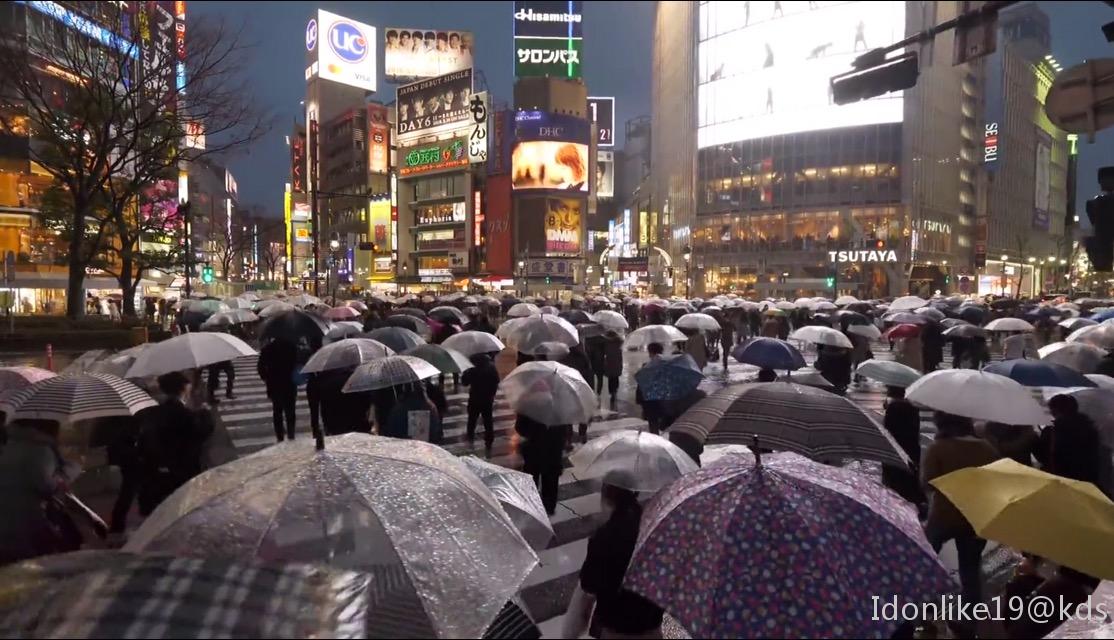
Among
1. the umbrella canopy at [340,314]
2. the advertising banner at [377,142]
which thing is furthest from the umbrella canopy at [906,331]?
the advertising banner at [377,142]

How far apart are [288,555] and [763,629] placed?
5.69ft

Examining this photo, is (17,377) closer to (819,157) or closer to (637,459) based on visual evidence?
(637,459)

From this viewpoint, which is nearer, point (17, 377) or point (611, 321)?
point (17, 377)

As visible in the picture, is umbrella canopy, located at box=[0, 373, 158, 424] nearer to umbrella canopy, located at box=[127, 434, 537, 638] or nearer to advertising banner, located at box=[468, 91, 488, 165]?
umbrella canopy, located at box=[127, 434, 537, 638]

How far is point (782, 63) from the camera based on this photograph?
2712 inches

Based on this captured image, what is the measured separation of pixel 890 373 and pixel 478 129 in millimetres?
66360

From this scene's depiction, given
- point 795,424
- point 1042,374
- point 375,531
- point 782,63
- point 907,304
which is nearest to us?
point 375,531

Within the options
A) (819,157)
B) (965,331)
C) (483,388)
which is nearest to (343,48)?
(819,157)

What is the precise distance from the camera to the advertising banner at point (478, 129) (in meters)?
68.4

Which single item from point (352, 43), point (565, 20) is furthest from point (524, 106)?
point (352, 43)

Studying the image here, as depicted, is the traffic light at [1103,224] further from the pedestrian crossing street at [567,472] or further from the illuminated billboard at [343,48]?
the illuminated billboard at [343,48]

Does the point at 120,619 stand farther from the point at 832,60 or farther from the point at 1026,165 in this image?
the point at 1026,165

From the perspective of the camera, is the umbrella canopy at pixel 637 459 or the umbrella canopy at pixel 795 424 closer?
the umbrella canopy at pixel 637 459

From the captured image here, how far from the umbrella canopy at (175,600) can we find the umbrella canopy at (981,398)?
5275 mm
